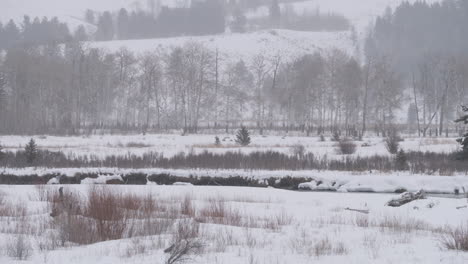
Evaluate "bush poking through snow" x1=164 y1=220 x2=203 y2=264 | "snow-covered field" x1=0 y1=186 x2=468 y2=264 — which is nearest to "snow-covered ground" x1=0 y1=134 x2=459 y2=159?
"snow-covered field" x1=0 y1=186 x2=468 y2=264

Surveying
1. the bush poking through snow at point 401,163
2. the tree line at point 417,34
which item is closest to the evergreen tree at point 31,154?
the bush poking through snow at point 401,163

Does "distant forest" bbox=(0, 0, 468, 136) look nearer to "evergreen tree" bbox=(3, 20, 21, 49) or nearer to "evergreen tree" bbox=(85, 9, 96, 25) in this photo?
"evergreen tree" bbox=(3, 20, 21, 49)

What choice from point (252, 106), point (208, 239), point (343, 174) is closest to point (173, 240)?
point (208, 239)

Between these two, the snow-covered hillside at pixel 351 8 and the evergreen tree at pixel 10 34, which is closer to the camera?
the evergreen tree at pixel 10 34

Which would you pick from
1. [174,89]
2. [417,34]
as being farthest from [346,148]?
[417,34]

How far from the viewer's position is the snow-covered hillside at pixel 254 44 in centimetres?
8769

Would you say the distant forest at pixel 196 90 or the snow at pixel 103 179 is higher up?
the distant forest at pixel 196 90

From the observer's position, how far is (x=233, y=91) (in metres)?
55.4

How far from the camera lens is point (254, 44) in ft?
306

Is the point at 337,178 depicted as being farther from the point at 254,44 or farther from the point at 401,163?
the point at 254,44

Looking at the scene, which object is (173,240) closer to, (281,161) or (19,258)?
(19,258)

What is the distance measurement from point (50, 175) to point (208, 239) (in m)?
13.8

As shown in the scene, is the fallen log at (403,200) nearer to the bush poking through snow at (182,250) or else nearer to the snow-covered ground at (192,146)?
the bush poking through snow at (182,250)

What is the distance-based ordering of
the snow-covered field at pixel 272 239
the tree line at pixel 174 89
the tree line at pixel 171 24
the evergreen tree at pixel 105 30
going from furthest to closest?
the evergreen tree at pixel 105 30 < the tree line at pixel 171 24 < the tree line at pixel 174 89 < the snow-covered field at pixel 272 239
